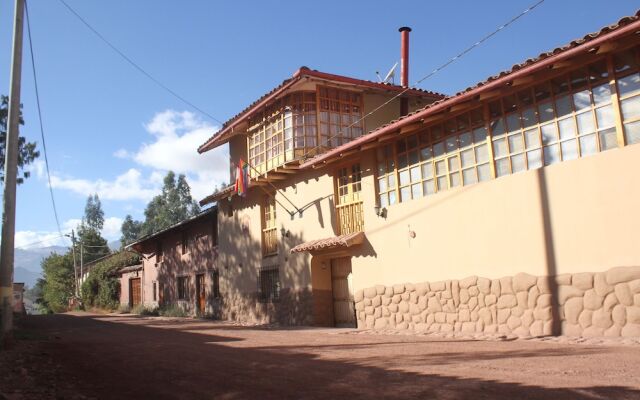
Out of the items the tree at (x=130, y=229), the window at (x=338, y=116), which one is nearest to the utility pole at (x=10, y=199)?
the window at (x=338, y=116)

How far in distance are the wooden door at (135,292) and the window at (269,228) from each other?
60.2 ft

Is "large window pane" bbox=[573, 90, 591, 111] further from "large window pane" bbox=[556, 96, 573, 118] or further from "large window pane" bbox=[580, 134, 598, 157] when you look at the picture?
"large window pane" bbox=[580, 134, 598, 157]

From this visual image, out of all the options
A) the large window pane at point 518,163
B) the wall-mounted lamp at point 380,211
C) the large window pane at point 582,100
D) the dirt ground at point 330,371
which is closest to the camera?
the dirt ground at point 330,371

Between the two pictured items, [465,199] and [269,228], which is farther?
[269,228]

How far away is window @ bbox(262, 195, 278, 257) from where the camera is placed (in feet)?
63.3

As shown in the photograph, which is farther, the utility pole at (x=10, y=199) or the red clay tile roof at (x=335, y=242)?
the red clay tile roof at (x=335, y=242)

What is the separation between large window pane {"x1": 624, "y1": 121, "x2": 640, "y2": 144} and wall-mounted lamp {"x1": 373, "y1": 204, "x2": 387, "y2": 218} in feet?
20.6

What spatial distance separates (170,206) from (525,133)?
203 ft

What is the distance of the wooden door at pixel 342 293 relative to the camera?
1625 centimetres

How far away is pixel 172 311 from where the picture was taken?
27.5 metres

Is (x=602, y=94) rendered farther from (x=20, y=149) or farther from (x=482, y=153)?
(x=20, y=149)

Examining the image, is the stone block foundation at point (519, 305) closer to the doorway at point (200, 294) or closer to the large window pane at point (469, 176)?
the large window pane at point (469, 176)

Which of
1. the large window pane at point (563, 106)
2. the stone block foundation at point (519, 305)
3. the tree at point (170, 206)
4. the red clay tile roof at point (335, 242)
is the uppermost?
the tree at point (170, 206)

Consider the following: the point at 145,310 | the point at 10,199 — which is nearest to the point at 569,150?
the point at 10,199
